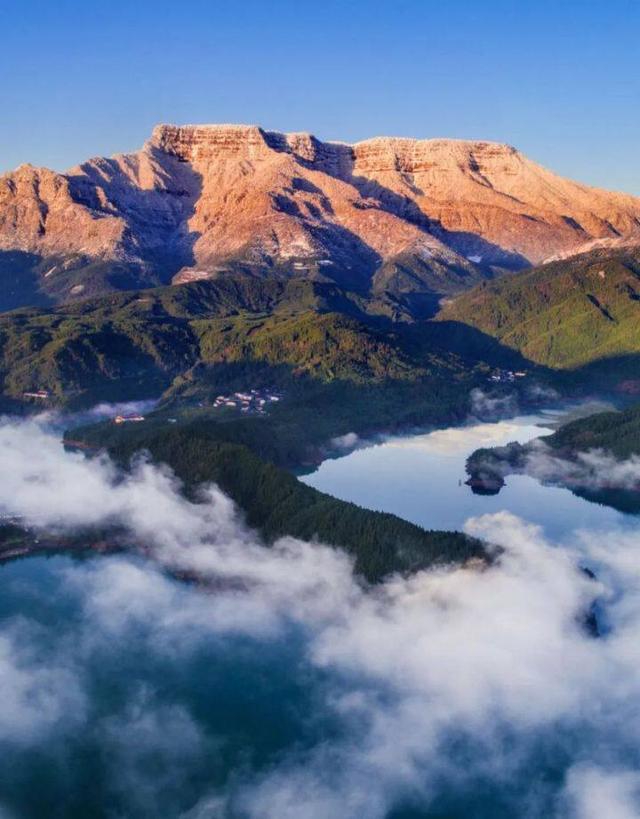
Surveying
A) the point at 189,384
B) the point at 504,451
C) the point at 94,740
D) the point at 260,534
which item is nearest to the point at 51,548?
the point at 260,534

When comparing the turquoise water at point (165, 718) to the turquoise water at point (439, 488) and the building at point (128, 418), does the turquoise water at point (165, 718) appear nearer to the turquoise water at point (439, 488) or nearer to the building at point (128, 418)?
the turquoise water at point (439, 488)

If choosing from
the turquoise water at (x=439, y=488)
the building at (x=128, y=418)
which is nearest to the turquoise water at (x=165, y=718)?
the turquoise water at (x=439, y=488)

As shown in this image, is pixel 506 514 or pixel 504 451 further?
pixel 504 451

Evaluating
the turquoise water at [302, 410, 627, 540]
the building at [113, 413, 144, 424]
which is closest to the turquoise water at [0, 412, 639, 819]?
the turquoise water at [302, 410, 627, 540]

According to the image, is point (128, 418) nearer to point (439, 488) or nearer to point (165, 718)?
point (439, 488)

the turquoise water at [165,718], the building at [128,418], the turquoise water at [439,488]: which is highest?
the building at [128,418]

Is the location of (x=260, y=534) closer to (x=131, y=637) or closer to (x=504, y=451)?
(x=131, y=637)

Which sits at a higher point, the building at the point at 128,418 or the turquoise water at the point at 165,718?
the building at the point at 128,418

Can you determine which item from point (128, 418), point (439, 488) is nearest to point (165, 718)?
point (439, 488)

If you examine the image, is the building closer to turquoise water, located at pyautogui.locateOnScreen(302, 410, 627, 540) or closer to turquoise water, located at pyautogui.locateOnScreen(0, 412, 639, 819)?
turquoise water, located at pyautogui.locateOnScreen(302, 410, 627, 540)

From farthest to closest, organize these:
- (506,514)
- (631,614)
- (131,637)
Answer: (506,514), (631,614), (131,637)

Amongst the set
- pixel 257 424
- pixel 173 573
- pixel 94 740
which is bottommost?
pixel 94 740
